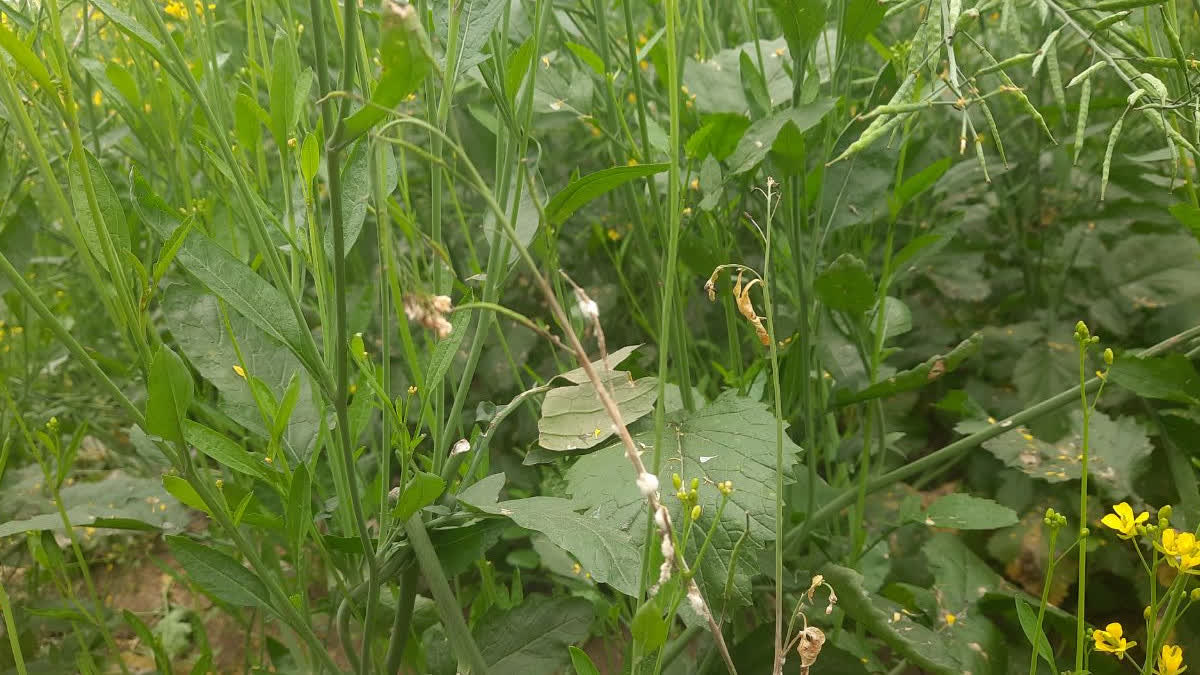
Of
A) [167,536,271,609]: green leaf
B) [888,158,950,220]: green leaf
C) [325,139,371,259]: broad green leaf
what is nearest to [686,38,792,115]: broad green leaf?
[888,158,950,220]: green leaf

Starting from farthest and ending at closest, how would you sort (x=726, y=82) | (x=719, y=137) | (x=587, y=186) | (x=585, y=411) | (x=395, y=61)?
(x=726, y=82) → (x=719, y=137) → (x=585, y=411) → (x=587, y=186) → (x=395, y=61)

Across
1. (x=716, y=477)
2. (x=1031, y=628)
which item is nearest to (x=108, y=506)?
(x=716, y=477)

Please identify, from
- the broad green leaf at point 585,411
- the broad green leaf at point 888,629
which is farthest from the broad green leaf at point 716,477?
the broad green leaf at point 888,629

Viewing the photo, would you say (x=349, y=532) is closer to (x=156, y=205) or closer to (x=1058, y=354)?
(x=156, y=205)

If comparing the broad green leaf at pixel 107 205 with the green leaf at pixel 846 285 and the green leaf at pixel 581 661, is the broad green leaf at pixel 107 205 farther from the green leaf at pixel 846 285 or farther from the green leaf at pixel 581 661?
the green leaf at pixel 846 285

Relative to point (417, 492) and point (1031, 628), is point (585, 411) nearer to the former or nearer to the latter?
point (417, 492)
